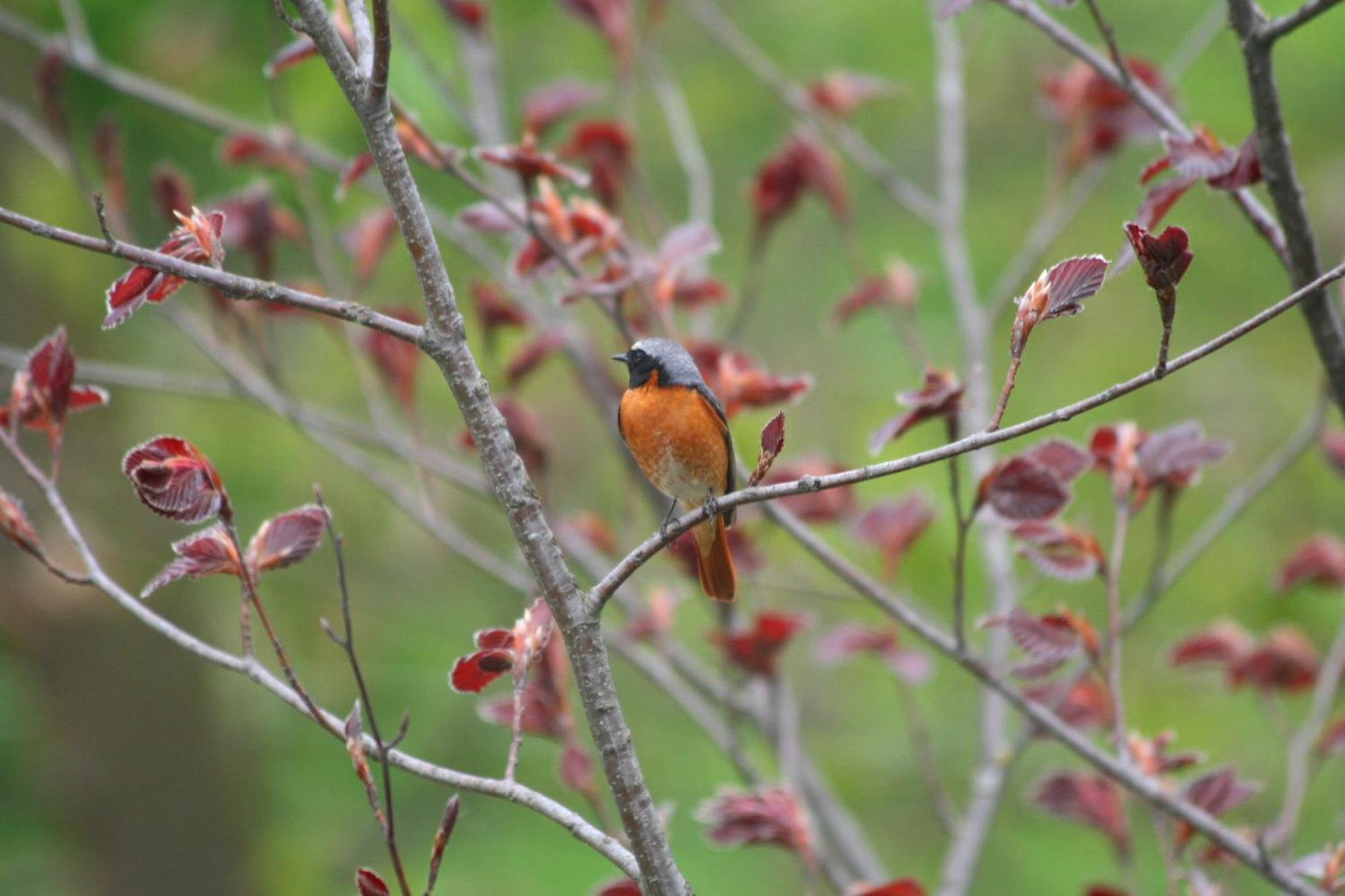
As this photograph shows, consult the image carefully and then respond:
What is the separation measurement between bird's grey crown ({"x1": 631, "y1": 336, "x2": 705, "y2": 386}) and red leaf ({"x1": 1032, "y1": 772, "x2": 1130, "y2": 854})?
1.09 metres

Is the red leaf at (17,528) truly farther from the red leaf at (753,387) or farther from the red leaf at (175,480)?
the red leaf at (753,387)

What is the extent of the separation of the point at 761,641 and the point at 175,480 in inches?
58.8

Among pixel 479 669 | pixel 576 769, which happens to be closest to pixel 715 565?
pixel 576 769

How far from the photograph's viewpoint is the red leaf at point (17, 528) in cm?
180

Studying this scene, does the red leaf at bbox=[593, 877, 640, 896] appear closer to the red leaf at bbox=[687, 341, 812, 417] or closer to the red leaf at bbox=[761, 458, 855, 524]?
the red leaf at bbox=[687, 341, 812, 417]

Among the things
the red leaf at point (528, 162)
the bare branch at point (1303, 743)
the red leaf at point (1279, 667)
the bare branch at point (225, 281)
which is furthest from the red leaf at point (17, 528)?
the red leaf at point (1279, 667)

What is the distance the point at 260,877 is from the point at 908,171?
434 centimetres

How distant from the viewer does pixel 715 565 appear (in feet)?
9.37

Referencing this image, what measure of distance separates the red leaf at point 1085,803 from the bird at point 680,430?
0.77 m

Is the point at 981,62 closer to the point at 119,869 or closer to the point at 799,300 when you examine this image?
the point at 799,300

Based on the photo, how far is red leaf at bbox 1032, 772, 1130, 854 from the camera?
250 centimetres

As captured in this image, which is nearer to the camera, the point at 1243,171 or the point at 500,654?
the point at 500,654

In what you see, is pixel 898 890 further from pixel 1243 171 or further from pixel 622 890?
pixel 1243 171

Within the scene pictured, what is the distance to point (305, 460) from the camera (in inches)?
229
